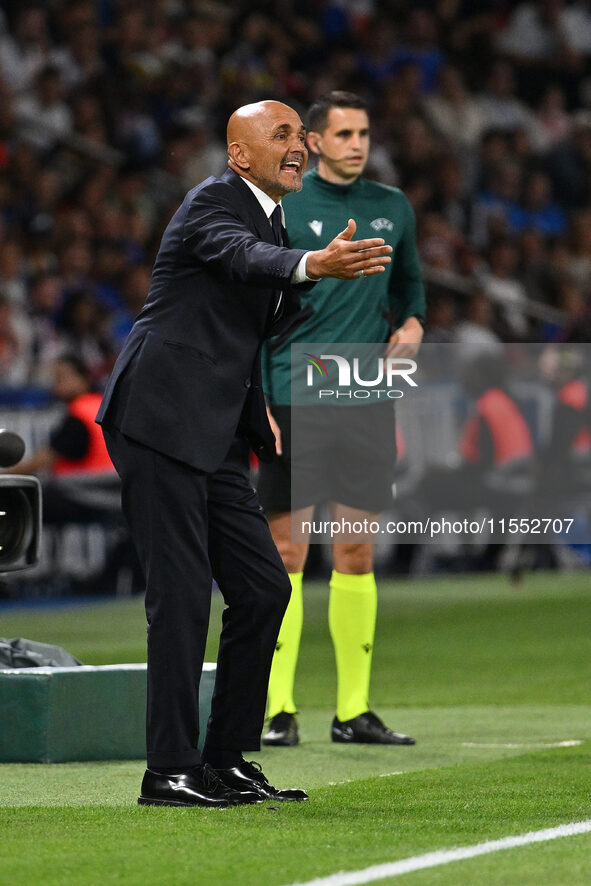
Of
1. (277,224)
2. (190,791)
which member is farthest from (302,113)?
(190,791)

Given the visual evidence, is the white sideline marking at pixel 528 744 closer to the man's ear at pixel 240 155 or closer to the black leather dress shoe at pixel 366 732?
the black leather dress shoe at pixel 366 732

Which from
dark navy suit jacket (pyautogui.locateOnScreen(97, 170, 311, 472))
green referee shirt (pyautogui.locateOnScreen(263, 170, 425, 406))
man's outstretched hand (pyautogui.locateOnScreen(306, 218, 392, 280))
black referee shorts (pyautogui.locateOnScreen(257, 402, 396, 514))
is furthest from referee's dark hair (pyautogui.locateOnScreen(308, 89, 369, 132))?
man's outstretched hand (pyautogui.locateOnScreen(306, 218, 392, 280))

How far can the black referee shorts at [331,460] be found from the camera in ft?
21.2

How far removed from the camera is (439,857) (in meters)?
3.80

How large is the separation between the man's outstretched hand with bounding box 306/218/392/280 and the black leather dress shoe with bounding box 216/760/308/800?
4.79 ft

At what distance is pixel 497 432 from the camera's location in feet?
43.4

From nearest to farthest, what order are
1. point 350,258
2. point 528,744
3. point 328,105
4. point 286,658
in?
point 350,258
point 528,744
point 286,658
point 328,105

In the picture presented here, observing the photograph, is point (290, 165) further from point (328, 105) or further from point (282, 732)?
point (282, 732)

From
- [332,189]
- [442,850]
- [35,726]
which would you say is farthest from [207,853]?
[332,189]

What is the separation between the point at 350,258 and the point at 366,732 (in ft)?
8.69

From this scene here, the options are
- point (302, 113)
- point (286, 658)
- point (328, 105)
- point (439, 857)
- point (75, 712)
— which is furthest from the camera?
point (302, 113)

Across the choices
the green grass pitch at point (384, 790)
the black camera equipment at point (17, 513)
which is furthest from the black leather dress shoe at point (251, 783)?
the black camera equipment at point (17, 513)

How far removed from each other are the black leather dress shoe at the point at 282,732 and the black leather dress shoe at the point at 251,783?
1.46 metres

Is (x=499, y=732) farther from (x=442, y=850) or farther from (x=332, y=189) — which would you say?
(x=442, y=850)
